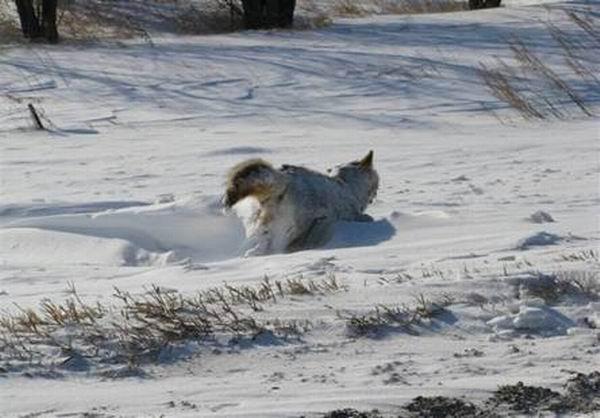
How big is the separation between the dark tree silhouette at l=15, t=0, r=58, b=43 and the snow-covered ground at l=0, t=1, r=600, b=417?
69 centimetres

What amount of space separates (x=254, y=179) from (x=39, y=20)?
11.2 m

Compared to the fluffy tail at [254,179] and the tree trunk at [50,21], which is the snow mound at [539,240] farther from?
the tree trunk at [50,21]

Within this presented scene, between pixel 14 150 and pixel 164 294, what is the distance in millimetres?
6328

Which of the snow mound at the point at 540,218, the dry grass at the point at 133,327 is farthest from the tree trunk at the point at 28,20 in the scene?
the dry grass at the point at 133,327

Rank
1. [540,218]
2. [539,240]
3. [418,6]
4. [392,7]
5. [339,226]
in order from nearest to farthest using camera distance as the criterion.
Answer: [539,240], [540,218], [339,226], [392,7], [418,6]

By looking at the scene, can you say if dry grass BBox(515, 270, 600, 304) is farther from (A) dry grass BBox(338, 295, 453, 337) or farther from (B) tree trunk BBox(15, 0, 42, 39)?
(B) tree trunk BBox(15, 0, 42, 39)

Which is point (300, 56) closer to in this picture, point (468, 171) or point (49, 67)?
point (49, 67)

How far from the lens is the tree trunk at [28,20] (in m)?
18.1

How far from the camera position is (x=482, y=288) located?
5.52 meters

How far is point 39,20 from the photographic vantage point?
18.3 m

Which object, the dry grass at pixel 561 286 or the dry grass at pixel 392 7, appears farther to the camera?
the dry grass at pixel 392 7

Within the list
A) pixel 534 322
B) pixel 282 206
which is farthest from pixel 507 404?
pixel 282 206

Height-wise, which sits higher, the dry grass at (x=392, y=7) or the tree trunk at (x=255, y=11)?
the tree trunk at (x=255, y=11)

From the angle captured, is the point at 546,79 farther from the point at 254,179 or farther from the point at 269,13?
the point at 254,179
